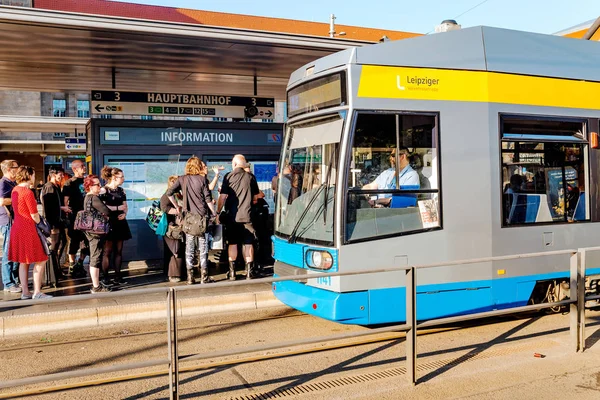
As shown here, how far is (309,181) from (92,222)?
342cm

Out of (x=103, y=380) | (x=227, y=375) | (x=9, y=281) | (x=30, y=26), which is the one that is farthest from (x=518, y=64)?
(x=9, y=281)

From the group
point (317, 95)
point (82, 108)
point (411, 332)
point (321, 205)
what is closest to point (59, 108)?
point (82, 108)

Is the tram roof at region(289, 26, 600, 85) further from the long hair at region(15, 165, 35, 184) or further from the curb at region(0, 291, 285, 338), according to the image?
the long hair at region(15, 165, 35, 184)

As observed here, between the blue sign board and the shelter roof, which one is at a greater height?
the shelter roof

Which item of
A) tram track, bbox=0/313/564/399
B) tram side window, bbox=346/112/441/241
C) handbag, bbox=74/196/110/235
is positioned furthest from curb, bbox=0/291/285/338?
tram side window, bbox=346/112/441/241

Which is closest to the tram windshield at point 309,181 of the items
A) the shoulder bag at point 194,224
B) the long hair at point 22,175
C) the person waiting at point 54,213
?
the shoulder bag at point 194,224

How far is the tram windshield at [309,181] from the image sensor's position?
6.40 metres

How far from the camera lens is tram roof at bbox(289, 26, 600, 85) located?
21.5 ft

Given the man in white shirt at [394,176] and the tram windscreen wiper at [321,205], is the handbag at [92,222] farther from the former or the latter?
the man in white shirt at [394,176]

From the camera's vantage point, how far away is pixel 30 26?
8.31 meters

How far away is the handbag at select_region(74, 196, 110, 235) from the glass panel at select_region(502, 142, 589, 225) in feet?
17.3

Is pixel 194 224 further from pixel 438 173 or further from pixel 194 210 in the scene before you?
pixel 438 173

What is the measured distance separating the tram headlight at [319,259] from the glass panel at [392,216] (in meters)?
0.30

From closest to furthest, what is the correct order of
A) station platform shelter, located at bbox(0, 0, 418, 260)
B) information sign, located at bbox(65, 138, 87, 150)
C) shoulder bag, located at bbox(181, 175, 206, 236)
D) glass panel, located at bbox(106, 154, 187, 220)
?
station platform shelter, located at bbox(0, 0, 418, 260)
shoulder bag, located at bbox(181, 175, 206, 236)
glass panel, located at bbox(106, 154, 187, 220)
information sign, located at bbox(65, 138, 87, 150)
